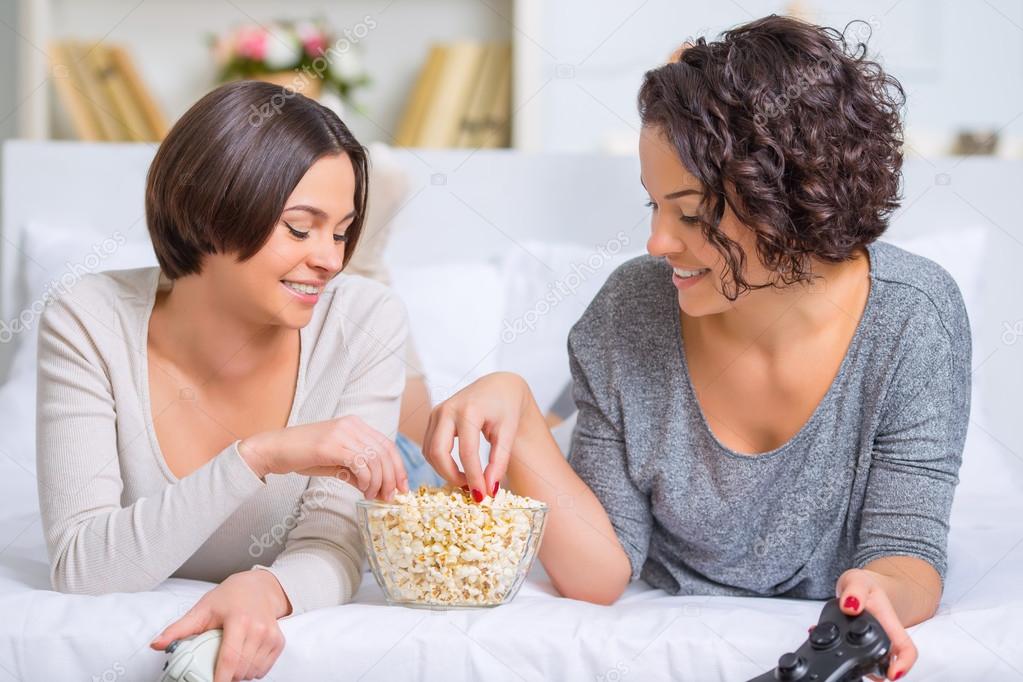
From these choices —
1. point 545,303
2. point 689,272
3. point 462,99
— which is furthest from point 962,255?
point 462,99

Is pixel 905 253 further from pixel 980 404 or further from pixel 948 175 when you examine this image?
pixel 948 175

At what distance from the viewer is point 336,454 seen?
0.98 meters

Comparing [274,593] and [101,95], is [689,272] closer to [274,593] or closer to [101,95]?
[274,593]

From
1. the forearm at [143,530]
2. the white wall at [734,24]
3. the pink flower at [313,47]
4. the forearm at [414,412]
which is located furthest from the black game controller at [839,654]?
the pink flower at [313,47]

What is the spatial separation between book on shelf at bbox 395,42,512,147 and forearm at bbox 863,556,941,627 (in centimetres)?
161

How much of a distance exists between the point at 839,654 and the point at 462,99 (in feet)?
6.12

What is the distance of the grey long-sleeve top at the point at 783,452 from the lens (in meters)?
1.12

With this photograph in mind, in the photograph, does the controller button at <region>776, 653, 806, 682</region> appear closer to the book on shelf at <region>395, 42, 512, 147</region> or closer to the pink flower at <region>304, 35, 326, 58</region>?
the book on shelf at <region>395, 42, 512, 147</region>

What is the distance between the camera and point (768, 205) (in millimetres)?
1057

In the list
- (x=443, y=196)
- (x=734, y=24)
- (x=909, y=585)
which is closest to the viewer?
(x=909, y=585)

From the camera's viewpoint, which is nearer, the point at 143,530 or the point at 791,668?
the point at 791,668

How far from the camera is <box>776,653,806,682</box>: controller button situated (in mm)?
778

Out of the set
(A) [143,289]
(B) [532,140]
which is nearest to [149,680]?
(A) [143,289]

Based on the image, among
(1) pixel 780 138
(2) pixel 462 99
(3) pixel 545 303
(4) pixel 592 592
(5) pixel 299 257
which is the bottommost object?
(4) pixel 592 592
